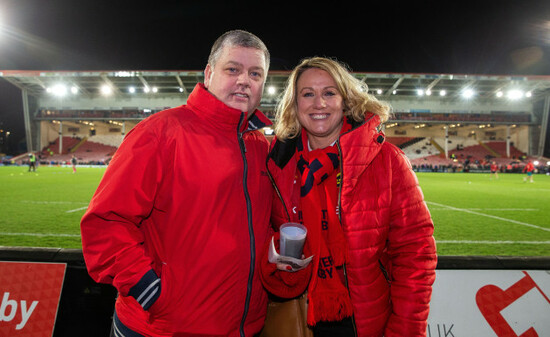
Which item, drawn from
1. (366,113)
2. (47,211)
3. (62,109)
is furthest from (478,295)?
(62,109)

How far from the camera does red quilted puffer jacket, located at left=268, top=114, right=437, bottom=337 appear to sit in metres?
1.44

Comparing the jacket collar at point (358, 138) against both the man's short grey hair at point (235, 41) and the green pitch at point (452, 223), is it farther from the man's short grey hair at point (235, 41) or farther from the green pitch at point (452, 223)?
the green pitch at point (452, 223)

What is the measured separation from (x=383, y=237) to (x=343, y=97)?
926 mm

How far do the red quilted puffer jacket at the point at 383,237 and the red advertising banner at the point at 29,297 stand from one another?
204cm

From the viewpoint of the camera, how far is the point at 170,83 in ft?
137

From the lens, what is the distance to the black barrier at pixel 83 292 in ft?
7.11

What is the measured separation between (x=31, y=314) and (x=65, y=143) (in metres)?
53.2

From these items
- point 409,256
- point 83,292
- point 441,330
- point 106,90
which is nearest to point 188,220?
point 409,256

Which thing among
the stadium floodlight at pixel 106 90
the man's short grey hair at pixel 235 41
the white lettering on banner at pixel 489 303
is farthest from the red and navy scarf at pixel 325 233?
the stadium floodlight at pixel 106 90

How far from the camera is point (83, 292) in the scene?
2178 millimetres

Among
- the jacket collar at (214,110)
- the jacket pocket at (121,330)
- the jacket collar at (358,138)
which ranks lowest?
the jacket pocket at (121,330)

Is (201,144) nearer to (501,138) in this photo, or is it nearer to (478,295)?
(478,295)

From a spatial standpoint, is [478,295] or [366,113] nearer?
[366,113]

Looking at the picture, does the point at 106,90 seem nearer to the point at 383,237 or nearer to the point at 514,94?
the point at 383,237
